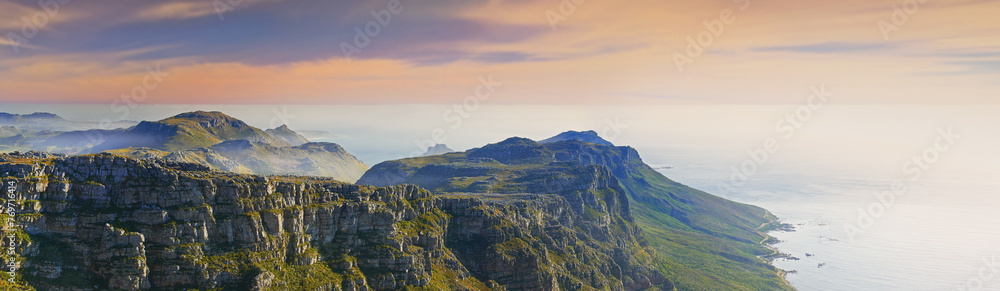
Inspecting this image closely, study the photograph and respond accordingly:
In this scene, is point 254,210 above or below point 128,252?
above

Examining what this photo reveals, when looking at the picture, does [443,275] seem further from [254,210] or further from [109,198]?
[109,198]

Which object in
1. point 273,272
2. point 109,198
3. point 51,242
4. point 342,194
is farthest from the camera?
point 342,194

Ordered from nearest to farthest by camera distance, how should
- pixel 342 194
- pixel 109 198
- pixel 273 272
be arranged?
pixel 109 198
pixel 273 272
pixel 342 194

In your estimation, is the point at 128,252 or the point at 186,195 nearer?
the point at 128,252

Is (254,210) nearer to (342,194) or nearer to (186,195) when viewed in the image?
(186,195)

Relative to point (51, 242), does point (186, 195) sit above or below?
above

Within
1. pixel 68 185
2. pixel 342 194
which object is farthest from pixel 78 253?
pixel 342 194

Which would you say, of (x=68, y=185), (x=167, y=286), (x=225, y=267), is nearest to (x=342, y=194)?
(x=225, y=267)

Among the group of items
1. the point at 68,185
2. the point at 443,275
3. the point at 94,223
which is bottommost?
the point at 443,275

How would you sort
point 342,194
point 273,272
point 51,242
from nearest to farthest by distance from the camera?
→ point 51,242
point 273,272
point 342,194
